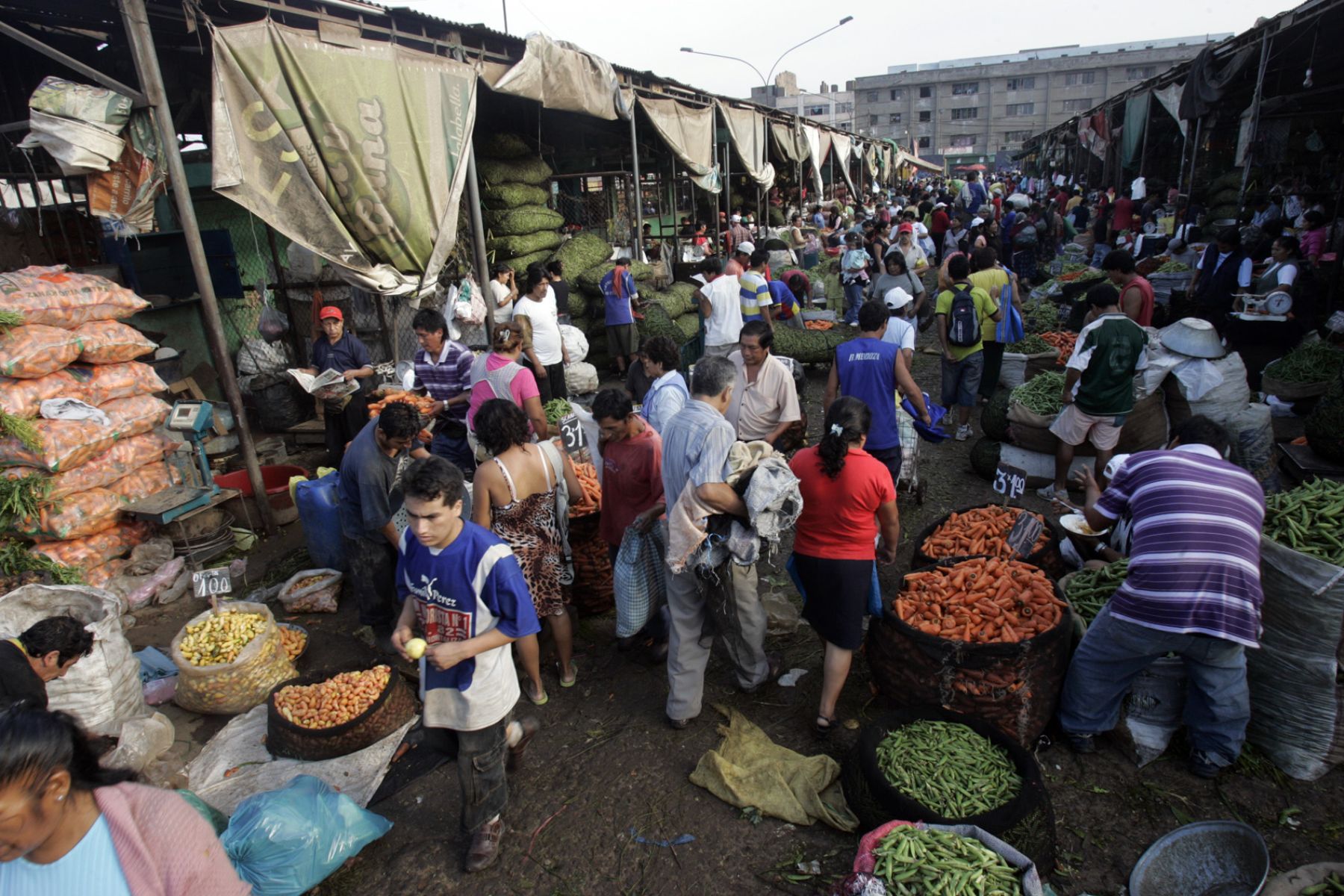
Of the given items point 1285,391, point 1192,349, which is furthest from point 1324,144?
point 1192,349

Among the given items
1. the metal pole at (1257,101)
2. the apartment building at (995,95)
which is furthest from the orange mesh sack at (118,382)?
the apartment building at (995,95)

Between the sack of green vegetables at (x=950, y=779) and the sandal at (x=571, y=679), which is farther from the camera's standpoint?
the sandal at (x=571, y=679)

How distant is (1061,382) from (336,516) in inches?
265

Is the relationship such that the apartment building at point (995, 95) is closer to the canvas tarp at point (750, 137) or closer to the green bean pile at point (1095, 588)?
the canvas tarp at point (750, 137)

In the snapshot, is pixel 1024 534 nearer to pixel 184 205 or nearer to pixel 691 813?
pixel 691 813

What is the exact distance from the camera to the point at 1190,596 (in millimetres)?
3301

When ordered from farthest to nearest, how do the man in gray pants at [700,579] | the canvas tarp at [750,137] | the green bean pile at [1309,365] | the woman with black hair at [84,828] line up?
the canvas tarp at [750,137]
the green bean pile at [1309,365]
the man in gray pants at [700,579]
the woman with black hair at [84,828]

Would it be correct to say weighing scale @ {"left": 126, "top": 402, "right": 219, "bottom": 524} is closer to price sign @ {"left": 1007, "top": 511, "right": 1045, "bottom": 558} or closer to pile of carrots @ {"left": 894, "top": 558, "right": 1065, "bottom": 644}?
pile of carrots @ {"left": 894, "top": 558, "right": 1065, "bottom": 644}

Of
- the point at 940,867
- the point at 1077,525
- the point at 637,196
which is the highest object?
the point at 637,196

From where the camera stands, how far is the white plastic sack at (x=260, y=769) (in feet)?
12.7

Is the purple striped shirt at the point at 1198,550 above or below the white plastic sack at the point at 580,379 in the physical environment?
above

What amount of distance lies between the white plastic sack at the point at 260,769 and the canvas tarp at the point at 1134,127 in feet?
65.4

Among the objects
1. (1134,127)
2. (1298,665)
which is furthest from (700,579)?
(1134,127)

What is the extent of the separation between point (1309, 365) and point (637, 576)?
803 cm
